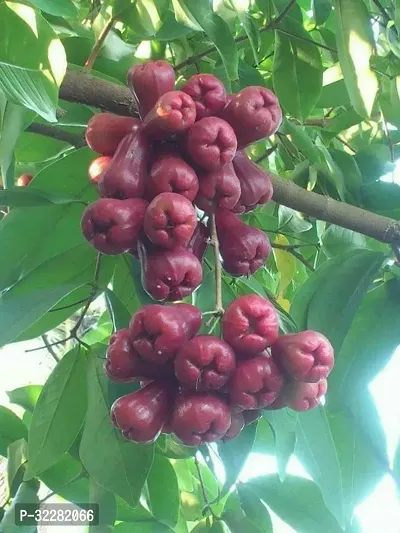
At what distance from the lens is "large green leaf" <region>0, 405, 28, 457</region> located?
37.2 inches

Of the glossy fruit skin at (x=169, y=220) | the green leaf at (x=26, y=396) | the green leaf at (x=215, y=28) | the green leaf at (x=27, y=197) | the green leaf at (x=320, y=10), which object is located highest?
the green leaf at (x=320, y=10)

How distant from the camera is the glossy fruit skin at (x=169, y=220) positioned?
492mm

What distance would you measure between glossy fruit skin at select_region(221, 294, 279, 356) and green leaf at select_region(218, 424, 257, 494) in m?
0.24

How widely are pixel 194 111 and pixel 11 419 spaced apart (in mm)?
594

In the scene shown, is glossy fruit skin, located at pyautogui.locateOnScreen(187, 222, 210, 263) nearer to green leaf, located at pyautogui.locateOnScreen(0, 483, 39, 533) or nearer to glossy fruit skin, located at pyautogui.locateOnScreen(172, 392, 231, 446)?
glossy fruit skin, located at pyautogui.locateOnScreen(172, 392, 231, 446)

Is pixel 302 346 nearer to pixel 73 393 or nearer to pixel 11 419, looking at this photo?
pixel 73 393

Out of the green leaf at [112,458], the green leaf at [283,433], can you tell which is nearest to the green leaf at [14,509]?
the green leaf at [112,458]

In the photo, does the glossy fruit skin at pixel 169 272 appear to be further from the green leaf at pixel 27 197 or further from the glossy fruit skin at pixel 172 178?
the green leaf at pixel 27 197

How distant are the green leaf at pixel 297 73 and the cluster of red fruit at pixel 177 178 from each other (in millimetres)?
270

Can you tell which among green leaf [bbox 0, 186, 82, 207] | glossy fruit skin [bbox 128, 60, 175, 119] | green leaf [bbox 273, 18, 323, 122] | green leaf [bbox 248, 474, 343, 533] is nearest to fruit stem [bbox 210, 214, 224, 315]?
glossy fruit skin [bbox 128, 60, 175, 119]

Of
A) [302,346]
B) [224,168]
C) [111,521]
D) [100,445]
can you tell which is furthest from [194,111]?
[111,521]

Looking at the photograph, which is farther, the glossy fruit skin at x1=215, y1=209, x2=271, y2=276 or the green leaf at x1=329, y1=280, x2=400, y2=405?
the green leaf at x1=329, y1=280, x2=400, y2=405

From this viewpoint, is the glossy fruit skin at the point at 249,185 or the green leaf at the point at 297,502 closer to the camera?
the glossy fruit skin at the point at 249,185

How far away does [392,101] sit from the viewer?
0.88 metres
